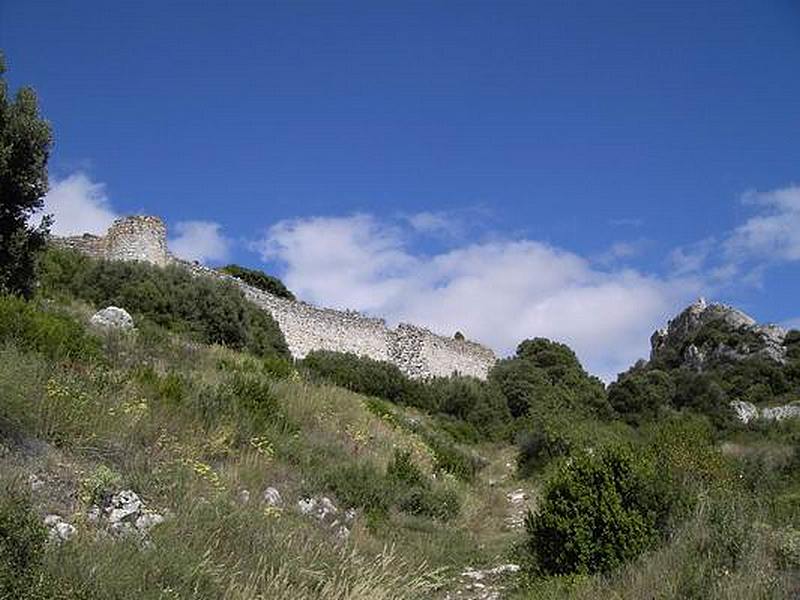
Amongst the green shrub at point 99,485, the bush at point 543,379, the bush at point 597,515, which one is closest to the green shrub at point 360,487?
the bush at point 597,515

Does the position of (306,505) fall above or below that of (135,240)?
below

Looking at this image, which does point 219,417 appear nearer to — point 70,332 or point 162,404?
point 162,404

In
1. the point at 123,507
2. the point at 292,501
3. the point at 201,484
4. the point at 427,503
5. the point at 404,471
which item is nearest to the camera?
the point at 123,507

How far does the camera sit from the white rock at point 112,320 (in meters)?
12.5

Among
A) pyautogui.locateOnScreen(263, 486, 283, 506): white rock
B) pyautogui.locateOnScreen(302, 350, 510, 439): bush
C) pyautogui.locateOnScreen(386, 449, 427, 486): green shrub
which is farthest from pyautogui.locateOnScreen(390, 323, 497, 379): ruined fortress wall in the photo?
pyautogui.locateOnScreen(263, 486, 283, 506): white rock

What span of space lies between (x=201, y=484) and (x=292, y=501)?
1.47 metres

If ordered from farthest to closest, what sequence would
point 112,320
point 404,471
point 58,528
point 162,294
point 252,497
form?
point 162,294 → point 112,320 → point 404,471 → point 252,497 → point 58,528

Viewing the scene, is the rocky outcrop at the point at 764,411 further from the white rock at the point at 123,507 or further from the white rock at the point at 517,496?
the white rock at the point at 123,507

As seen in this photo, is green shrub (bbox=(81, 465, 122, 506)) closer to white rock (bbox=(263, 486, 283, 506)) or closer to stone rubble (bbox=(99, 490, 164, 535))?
stone rubble (bbox=(99, 490, 164, 535))

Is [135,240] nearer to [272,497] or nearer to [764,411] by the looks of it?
[272,497]

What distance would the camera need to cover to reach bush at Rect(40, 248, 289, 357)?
21141 mm

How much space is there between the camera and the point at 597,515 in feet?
22.8

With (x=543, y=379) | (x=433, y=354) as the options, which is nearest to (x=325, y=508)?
(x=543, y=379)

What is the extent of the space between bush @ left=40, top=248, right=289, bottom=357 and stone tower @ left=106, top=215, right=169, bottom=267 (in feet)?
7.21
